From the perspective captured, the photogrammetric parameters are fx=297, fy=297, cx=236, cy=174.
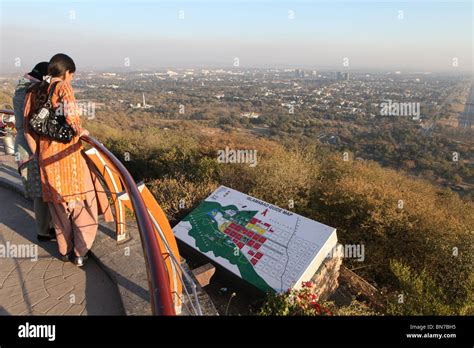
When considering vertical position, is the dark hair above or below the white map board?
above

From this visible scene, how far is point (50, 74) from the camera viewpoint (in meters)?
Result: 2.41

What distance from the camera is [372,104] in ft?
125

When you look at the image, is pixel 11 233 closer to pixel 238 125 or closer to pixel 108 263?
pixel 108 263

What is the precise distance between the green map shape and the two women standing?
1.55 m

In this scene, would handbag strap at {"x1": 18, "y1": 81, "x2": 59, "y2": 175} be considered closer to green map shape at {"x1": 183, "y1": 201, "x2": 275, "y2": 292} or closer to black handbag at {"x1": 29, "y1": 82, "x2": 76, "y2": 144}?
black handbag at {"x1": 29, "y1": 82, "x2": 76, "y2": 144}

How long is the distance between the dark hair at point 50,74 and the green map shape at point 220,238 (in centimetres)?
249

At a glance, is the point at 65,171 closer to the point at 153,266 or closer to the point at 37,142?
the point at 37,142

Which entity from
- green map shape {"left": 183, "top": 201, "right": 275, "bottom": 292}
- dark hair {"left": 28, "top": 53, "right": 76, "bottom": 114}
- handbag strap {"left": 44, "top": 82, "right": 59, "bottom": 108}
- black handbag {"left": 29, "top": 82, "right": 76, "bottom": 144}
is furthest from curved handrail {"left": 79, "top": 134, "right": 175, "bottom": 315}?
green map shape {"left": 183, "top": 201, "right": 275, "bottom": 292}

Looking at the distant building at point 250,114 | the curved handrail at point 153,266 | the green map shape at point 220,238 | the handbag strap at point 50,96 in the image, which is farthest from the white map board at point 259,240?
the distant building at point 250,114

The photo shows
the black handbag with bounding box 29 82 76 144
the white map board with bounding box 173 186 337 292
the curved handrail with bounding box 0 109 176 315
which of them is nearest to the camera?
the curved handrail with bounding box 0 109 176 315

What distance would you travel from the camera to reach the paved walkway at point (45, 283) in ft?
8.04

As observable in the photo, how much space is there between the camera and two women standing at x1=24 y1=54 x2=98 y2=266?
2404 millimetres

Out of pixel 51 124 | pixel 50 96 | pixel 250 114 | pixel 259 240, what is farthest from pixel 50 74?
pixel 250 114

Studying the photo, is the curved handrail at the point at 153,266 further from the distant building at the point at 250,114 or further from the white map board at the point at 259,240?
the distant building at the point at 250,114
